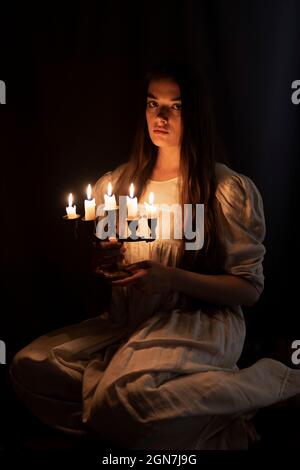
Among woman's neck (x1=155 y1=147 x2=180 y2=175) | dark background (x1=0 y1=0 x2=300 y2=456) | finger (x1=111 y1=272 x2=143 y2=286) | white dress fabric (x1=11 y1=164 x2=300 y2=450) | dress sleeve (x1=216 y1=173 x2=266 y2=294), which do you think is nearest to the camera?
white dress fabric (x1=11 y1=164 x2=300 y2=450)

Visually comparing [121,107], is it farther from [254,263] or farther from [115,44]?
[254,263]

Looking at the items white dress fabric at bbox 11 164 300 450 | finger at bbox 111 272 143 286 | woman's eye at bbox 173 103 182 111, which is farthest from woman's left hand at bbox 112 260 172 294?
woman's eye at bbox 173 103 182 111

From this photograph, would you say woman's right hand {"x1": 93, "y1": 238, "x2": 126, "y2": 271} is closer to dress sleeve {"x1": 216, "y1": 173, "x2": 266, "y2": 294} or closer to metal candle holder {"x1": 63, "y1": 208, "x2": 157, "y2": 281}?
metal candle holder {"x1": 63, "y1": 208, "x2": 157, "y2": 281}

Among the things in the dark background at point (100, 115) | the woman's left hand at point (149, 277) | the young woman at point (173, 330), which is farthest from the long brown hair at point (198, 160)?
the dark background at point (100, 115)

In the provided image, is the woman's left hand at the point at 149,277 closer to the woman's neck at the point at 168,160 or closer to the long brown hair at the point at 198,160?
the long brown hair at the point at 198,160

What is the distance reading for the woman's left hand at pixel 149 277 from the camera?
182 centimetres

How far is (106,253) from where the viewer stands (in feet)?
6.07

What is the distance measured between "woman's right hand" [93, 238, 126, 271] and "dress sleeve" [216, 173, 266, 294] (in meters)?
0.34

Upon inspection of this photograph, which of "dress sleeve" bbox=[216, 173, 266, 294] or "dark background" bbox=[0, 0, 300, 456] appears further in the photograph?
"dark background" bbox=[0, 0, 300, 456]

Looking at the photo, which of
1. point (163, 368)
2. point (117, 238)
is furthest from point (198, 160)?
point (163, 368)

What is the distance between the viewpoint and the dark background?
2369 mm

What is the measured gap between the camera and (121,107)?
249 cm

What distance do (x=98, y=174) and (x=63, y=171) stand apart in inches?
5.4

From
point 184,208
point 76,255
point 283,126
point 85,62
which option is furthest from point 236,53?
point 76,255
